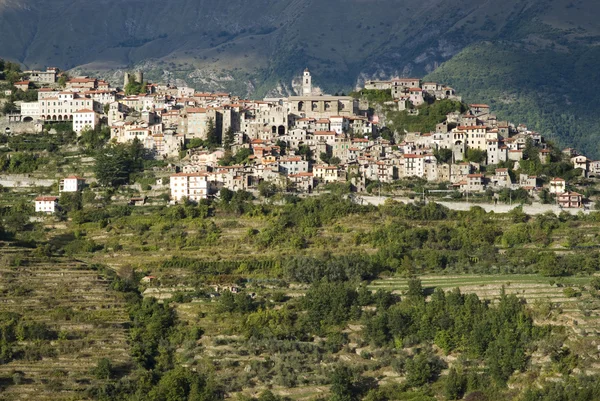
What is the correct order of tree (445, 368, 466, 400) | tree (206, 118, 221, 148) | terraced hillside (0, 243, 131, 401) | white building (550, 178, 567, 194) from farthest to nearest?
1. tree (206, 118, 221, 148)
2. white building (550, 178, 567, 194)
3. tree (445, 368, 466, 400)
4. terraced hillside (0, 243, 131, 401)

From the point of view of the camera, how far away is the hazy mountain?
12531 cm

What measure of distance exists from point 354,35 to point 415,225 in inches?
3670

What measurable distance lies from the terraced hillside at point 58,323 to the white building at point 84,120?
16.9m

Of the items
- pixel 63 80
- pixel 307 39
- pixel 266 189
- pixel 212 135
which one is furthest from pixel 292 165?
pixel 307 39

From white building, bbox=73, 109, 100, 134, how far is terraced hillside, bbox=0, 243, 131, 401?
16.9 m

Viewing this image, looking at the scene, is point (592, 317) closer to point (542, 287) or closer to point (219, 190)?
point (542, 287)

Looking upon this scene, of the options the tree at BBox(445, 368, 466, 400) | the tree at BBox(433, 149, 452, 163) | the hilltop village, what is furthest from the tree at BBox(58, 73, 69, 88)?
the tree at BBox(445, 368, 466, 400)

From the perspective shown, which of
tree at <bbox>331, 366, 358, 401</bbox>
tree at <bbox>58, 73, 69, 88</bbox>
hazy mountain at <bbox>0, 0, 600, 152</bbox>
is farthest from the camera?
hazy mountain at <bbox>0, 0, 600, 152</bbox>

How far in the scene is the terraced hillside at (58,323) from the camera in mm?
50344

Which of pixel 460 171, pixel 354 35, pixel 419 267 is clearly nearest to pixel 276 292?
pixel 419 267

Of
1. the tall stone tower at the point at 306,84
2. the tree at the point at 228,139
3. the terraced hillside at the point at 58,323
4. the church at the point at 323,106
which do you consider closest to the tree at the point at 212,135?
the tree at the point at 228,139

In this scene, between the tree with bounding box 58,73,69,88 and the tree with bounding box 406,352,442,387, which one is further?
the tree with bounding box 58,73,69,88

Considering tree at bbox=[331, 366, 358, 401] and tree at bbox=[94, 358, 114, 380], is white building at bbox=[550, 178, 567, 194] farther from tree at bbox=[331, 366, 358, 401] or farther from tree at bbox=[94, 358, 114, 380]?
tree at bbox=[94, 358, 114, 380]

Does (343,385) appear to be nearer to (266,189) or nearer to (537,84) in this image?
(266,189)
